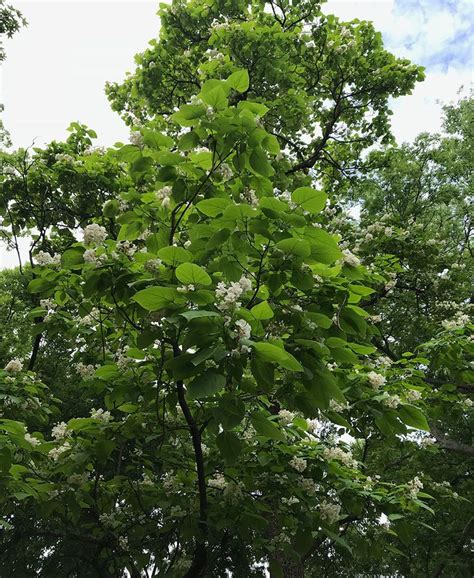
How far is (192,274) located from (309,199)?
0.67 meters

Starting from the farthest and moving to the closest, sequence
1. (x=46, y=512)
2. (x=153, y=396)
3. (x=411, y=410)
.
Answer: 1. (x=46, y=512)
2. (x=153, y=396)
3. (x=411, y=410)

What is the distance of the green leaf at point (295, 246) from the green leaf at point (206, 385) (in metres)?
0.64

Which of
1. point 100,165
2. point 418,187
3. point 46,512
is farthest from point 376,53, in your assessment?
point 46,512

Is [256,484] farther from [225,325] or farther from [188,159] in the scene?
[188,159]

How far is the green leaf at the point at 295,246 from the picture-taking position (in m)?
2.14

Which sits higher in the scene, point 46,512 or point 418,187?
point 418,187

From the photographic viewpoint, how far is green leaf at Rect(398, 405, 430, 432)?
102 inches

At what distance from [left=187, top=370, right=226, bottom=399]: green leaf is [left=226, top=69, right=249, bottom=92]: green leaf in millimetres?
1346

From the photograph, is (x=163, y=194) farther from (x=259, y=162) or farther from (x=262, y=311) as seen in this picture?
(x=262, y=311)

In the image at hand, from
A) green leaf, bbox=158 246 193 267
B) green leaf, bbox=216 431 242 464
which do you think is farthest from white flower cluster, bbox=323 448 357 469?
green leaf, bbox=158 246 193 267

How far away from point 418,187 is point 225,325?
10.8 meters

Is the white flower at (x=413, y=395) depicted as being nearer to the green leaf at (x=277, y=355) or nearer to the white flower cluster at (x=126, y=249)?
the green leaf at (x=277, y=355)

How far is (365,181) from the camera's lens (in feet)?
31.4

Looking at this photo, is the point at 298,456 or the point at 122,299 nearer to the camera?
the point at 122,299
